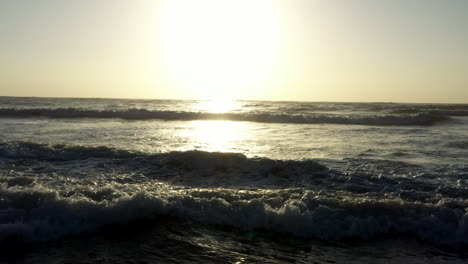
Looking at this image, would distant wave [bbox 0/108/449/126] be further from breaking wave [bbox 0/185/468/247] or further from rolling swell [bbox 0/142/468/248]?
breaking wave [bbox 0/185/468/247]

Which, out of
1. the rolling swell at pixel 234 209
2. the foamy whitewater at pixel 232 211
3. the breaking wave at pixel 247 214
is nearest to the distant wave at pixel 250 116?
the foamy whitewater at pixel 232 211

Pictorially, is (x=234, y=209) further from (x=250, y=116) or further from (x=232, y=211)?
(x=250, y=116)

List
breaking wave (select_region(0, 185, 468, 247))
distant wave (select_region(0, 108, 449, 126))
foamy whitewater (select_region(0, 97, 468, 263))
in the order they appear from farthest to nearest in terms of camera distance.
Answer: distant wave (select_region(0, 108, 449, 126)) < breaking wave (select_region(0, 185, 468, 247)) < foamy whitewater (select_region(0, 97, 468, 263))

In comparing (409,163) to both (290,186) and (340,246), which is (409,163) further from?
(340,246)

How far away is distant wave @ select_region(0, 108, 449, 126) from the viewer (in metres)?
30.2

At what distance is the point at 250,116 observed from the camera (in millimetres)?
34750

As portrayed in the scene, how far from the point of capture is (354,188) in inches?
335

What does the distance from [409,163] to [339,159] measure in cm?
197

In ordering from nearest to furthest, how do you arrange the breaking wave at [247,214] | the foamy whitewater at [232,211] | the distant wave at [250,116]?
the foamy whitewater at [232,211], the breaking wave at [247,214], the distant wave at [250,116]

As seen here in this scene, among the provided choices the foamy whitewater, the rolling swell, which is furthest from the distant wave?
the rolling swell

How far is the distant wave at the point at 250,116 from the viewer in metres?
30.2

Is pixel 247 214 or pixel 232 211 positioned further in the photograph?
pixel 232 211

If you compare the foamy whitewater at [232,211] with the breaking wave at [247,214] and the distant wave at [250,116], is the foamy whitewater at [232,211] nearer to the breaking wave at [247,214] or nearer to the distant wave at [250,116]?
the breaking wave at [247,214]

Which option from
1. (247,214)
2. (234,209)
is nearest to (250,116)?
(234,209)
